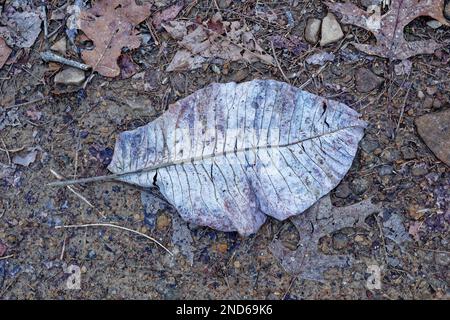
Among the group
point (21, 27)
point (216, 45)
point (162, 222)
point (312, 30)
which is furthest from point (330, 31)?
point (21, 27)

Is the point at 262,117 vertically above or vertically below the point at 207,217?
above

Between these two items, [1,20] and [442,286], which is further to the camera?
[1,20]

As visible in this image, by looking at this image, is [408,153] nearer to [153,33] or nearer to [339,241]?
[339,241]

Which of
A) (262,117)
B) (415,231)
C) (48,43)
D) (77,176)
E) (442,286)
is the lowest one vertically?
(442,286)

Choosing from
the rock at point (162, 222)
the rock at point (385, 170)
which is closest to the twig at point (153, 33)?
the rock at point (162, 222)

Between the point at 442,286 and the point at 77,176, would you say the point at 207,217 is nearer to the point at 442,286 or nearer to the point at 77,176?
the point at 77,176

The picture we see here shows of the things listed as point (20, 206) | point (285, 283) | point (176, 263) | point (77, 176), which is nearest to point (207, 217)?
point (176, 263)
